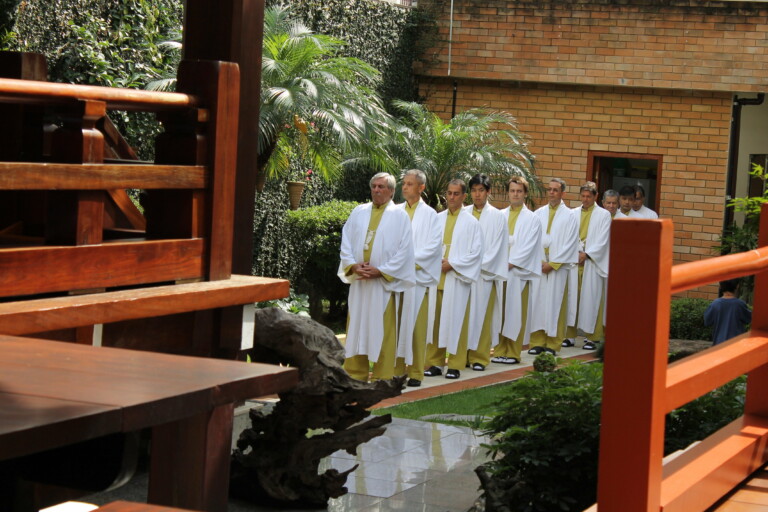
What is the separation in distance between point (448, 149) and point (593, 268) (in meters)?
2.97

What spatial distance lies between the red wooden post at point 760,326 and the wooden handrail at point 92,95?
2.53 meters

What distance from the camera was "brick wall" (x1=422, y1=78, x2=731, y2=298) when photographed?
792 inches

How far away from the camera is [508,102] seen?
2064 centimetres

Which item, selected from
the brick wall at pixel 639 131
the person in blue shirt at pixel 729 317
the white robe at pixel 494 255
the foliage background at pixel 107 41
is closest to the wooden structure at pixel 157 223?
the foliage background at pixel 107 41

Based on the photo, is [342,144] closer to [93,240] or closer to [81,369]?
[93,240]

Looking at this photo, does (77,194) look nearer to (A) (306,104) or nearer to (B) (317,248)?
(A) (306,104)

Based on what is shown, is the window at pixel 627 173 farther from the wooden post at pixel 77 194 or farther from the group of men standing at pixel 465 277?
the wooden post at pixel 77 194

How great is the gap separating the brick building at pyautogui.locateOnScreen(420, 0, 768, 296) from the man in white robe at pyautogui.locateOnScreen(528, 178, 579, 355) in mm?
4302

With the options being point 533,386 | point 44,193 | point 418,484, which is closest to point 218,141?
point 44,193

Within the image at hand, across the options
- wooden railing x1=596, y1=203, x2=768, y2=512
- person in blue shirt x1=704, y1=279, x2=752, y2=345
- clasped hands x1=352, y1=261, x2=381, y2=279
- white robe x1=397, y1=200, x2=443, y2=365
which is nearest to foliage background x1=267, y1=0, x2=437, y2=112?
white robe x1=397, y1=200, x2=443, y2=365

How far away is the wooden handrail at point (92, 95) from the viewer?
4.28 metres

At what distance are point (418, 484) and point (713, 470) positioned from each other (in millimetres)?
3714

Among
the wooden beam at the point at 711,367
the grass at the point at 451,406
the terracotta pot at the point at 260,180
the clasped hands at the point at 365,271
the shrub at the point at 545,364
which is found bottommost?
the grass at the point at 451,406

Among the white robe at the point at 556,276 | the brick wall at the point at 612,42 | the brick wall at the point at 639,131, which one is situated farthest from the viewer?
the brick wall at the point at 639,131
